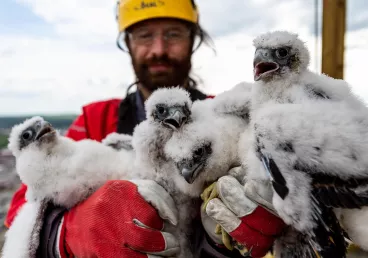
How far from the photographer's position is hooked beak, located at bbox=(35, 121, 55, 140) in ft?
5.57

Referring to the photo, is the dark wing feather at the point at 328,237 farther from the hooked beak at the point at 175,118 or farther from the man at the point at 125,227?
the hooked beak at the point at 175,118

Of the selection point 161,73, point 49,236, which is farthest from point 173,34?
point 49,236

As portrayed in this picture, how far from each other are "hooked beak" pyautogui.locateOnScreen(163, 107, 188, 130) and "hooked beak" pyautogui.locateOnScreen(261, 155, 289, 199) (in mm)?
437

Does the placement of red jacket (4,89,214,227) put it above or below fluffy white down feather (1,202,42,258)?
above

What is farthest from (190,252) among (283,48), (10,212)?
(10,212)

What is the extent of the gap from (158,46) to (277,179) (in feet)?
6.29

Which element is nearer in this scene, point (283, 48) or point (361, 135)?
point (361, 135)

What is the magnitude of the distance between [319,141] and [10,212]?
6.84ft

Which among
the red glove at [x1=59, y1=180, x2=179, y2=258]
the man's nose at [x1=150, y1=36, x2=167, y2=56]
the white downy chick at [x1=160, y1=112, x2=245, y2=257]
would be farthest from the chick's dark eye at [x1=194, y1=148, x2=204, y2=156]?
the man's nose at [x1=150, y1=36, x2=167, y2=56]

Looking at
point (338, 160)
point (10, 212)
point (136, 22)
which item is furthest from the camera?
point (136, 22)

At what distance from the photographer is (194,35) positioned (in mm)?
3158

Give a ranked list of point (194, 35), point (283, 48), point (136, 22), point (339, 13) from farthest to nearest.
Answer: point (194, 35) → point (136, 22) → point (339, 13) → point (283, 48)

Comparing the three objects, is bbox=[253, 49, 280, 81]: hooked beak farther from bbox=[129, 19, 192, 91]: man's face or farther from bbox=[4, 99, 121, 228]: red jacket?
bbox=[4, 99, 121, 228]: red jacket

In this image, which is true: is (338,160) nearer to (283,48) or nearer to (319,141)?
(319,141)
